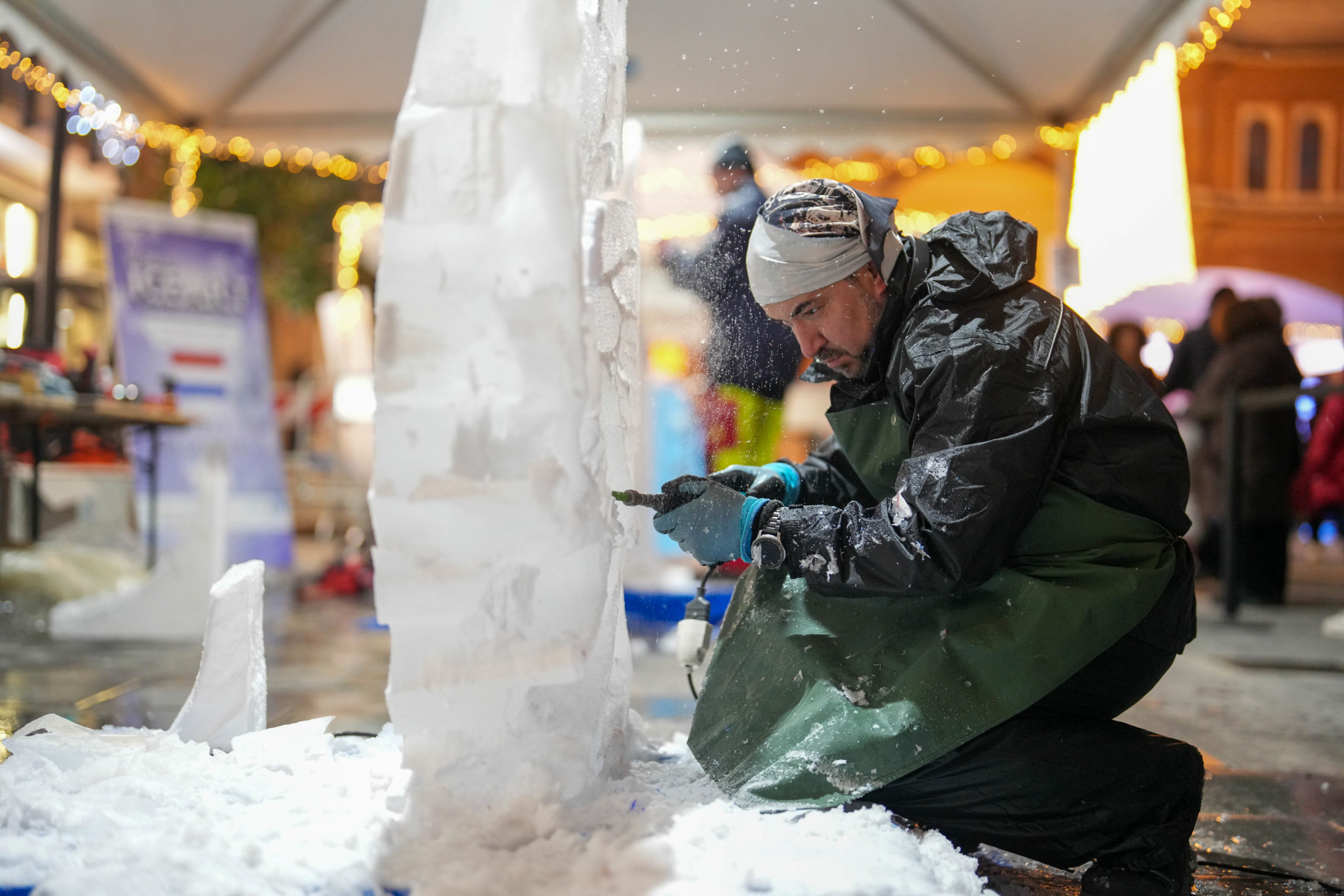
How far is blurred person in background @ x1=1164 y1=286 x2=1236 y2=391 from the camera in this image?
6.45 metres

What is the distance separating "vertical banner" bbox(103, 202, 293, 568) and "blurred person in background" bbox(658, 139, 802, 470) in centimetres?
367

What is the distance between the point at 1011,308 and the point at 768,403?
1169mm

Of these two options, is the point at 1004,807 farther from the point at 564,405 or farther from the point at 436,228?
the point at 436,228

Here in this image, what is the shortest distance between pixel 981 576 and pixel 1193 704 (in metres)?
2.02

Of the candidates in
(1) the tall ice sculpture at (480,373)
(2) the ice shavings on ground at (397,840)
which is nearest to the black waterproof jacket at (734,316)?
(1) the tall ice sculpture at (480,373)

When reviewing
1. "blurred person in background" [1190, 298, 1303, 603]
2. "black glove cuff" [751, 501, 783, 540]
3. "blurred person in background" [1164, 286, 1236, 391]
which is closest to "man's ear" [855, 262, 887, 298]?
"black glove cuff" [751, 501, 783, 540]

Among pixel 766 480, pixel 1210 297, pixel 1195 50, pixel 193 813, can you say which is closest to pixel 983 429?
pixel 766 480

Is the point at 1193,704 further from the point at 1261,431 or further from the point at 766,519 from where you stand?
the point at 1261,431

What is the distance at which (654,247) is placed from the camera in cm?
268

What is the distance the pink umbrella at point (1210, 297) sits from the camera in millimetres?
9008

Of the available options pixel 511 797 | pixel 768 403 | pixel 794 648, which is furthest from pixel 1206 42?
pixel 511 797

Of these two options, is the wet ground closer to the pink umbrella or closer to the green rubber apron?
the green rubber apron

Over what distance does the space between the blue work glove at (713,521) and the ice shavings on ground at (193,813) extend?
535mm

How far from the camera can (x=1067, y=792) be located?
4.83 feet
